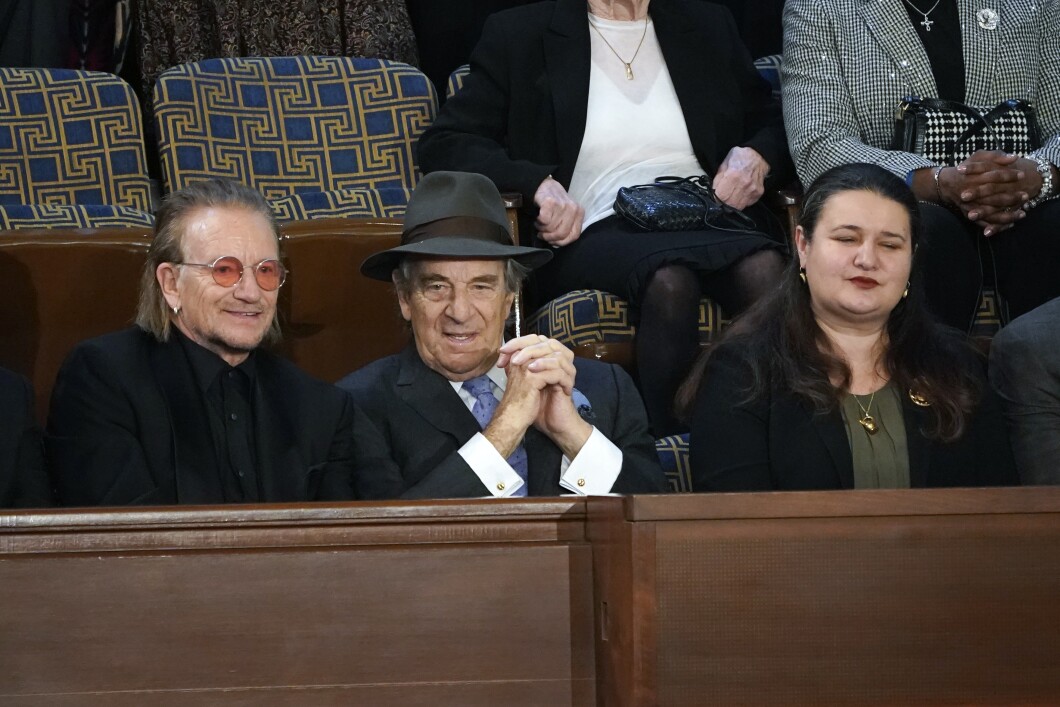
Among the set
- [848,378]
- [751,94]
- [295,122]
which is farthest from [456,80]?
[848,378]

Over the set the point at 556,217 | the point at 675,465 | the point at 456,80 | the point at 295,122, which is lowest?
the point at 675,465

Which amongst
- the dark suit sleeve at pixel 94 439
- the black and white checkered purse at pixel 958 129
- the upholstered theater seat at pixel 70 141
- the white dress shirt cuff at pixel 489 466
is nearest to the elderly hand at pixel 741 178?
the black and white checkered purse at pixel 958 129

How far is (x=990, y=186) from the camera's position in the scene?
2592mm

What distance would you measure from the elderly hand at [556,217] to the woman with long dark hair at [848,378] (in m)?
0.59

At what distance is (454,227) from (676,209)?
0.65 meters

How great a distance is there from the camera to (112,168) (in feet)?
9.37

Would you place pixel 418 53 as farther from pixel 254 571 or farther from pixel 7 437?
pixel 254 571

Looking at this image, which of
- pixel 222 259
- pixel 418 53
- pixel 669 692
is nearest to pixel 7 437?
pixel 222 259

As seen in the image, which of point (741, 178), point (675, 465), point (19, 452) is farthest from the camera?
point (741, 178)

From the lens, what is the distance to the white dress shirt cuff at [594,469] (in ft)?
6.58

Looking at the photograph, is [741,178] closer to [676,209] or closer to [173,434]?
[676,209]

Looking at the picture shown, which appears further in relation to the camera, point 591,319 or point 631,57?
point 631,57

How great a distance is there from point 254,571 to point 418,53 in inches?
88.0

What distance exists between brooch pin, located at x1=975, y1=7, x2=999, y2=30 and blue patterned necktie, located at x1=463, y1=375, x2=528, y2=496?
145 centimetres
